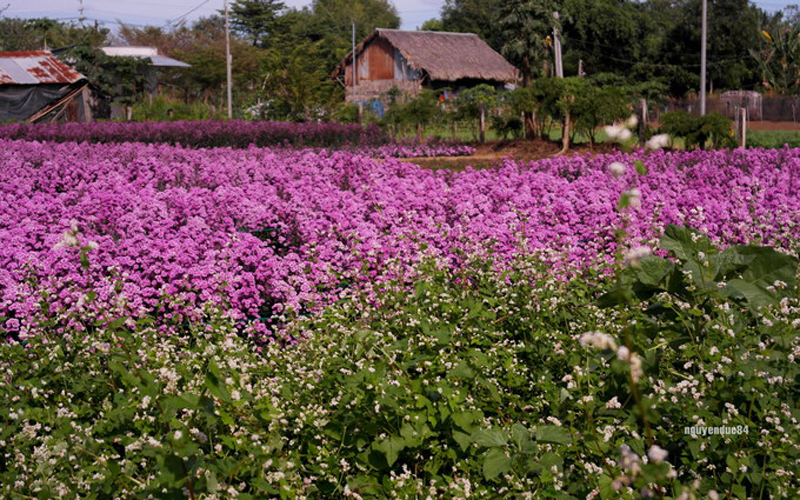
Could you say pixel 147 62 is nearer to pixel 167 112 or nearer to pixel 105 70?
pixel 105 70

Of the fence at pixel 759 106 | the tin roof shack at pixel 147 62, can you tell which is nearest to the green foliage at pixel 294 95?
the tin roof shack at pixel 147 62

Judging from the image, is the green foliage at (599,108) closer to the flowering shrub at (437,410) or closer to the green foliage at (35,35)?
the flowering shrub at (437,410)

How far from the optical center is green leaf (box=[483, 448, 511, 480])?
235cm

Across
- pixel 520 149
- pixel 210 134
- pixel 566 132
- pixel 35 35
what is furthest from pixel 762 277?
pixel 35 35

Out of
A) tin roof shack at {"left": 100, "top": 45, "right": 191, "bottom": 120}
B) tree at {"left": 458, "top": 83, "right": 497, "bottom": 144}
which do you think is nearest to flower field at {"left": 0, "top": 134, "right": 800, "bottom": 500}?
tree at {"left": 458, "top": 83, "right": 497, "bottom": 144}

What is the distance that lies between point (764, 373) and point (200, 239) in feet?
13.2

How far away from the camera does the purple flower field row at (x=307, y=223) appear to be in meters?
4.98

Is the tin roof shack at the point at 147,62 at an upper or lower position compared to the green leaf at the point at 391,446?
upper

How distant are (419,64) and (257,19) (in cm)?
2419

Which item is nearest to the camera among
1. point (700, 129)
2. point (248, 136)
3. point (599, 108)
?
point (700, 129)

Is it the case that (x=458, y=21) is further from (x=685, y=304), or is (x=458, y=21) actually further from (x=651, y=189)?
(x=685, y=304)

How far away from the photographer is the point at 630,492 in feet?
7.59

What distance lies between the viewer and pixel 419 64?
41.6 metres

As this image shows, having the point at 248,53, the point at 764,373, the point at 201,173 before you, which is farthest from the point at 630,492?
the point at 248,53
